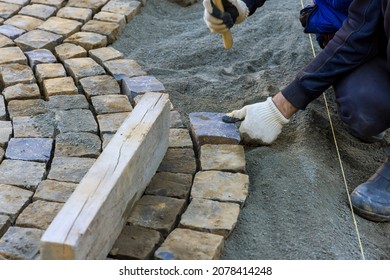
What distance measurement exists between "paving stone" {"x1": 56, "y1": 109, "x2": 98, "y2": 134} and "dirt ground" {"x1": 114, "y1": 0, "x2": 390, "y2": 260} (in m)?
0.47

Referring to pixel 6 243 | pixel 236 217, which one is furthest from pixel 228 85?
pixel 6 243

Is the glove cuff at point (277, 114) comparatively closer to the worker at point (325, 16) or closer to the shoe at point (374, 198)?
the shoe at point (374, 198)

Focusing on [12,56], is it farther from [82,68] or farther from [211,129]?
[211,129]

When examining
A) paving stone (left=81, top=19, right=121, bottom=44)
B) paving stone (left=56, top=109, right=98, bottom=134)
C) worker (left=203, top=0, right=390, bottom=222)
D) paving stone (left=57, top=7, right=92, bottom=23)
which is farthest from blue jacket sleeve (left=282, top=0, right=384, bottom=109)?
paving stone (left=57, top=7, right=92, bottom=23)

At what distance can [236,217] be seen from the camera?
2.62 m

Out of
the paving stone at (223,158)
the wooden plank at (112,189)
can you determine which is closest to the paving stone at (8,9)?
the wooden plank at (112,189)

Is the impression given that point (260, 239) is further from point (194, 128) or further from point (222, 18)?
point (222, 18)

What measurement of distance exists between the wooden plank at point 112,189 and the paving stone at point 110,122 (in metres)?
0.32

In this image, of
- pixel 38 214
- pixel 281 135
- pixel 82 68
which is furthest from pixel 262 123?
pixel 82 68

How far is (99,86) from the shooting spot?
A: 358cm

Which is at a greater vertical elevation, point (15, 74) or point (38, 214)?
point (38, 214)

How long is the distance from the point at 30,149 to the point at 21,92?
0.55 meters

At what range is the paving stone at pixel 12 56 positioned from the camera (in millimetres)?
3765

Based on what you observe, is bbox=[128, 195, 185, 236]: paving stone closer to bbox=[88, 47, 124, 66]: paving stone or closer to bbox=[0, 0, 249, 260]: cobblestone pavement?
bbox=[0, 0, 249, 260]: cobblestone pavement
